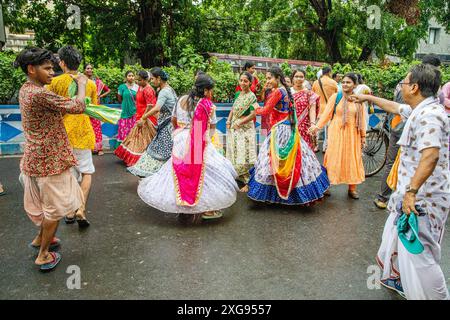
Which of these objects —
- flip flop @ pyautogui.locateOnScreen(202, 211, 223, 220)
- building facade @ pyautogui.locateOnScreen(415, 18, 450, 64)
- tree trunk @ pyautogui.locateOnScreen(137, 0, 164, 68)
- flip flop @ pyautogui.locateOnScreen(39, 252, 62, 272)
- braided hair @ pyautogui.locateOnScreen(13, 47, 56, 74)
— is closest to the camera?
braided hair @ pyautogui.locateOnScreen(13, 47, 56, 74)

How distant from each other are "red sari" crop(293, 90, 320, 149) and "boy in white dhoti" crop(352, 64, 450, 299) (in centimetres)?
262

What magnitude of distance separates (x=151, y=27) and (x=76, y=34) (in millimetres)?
2748

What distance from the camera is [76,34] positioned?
42.5ft

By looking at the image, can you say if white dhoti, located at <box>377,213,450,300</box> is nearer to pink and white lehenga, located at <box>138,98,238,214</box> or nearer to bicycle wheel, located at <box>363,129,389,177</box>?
pink and white lehenga, located at <box>138,98,238,214</box>

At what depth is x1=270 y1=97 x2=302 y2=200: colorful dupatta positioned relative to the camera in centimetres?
477

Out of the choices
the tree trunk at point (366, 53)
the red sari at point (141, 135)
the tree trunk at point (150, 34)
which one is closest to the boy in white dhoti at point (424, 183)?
the red sari at point (141, 135)

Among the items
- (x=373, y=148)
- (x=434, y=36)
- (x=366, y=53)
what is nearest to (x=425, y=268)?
(x=373, y=148)

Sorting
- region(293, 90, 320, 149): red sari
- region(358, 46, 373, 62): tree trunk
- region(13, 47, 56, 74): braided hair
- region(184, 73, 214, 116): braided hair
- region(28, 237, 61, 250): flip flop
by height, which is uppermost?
region(358, 46, 373, 62): tree trunk

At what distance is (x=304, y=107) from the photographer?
5.37 m

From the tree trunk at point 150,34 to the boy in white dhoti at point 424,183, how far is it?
10.1 meters

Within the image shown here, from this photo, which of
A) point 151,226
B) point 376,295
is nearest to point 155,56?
point 151,226

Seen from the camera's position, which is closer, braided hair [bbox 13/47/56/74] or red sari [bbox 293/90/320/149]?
braided hair [bbox 13/47/56/74]

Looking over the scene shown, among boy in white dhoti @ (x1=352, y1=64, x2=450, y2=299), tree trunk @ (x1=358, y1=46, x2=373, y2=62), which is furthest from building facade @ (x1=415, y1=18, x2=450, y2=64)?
boy in white dhoti @ (x1=352, y1=64, x2=450, y2=299)

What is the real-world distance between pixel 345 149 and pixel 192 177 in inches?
84.6
